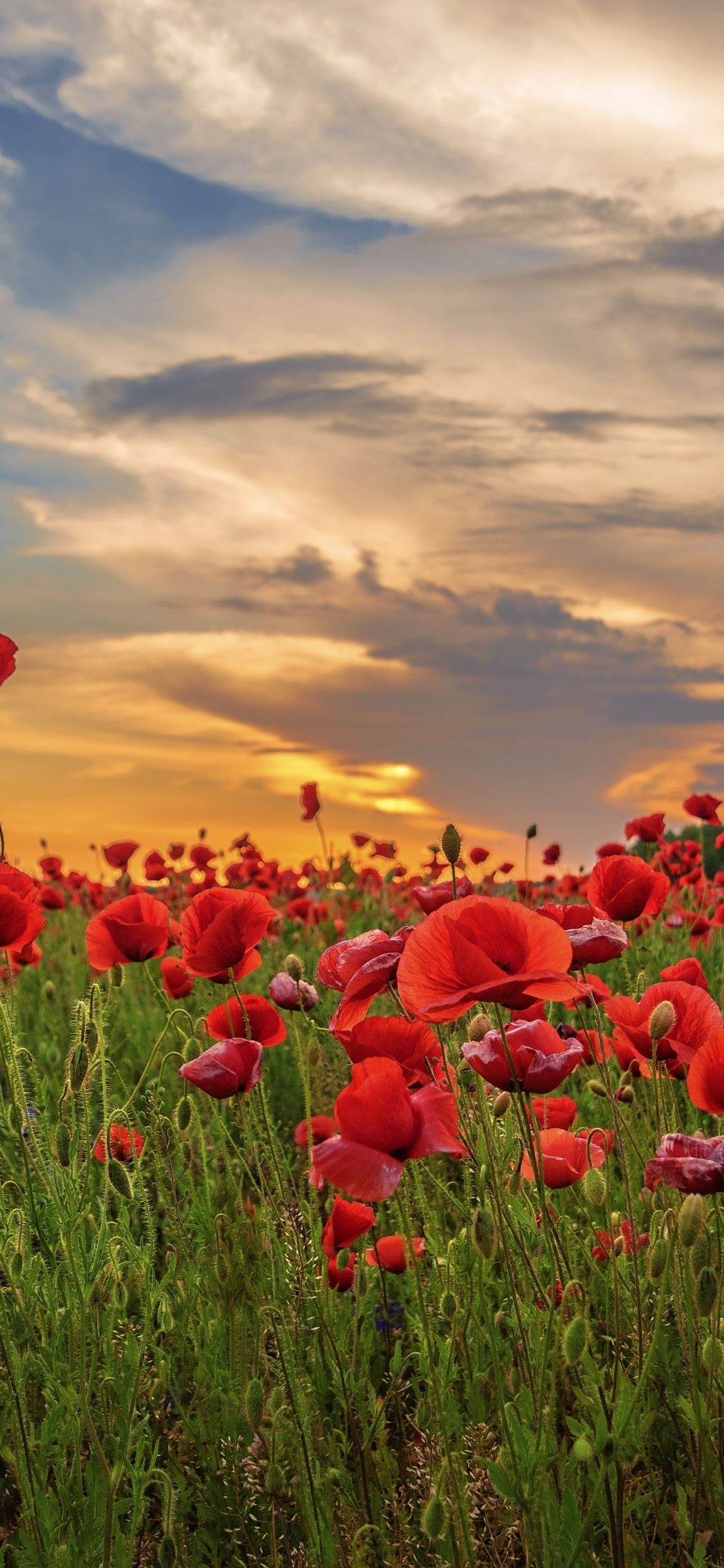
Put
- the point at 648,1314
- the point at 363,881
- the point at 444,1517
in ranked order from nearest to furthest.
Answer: the point at 444,1517
the point at 648,1314
the point at 363,881

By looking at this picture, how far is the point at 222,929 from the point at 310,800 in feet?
13.3

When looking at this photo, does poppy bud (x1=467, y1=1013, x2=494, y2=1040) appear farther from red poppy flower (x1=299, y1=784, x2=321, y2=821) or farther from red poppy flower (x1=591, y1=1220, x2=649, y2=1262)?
red poppy flower (x1=299, y1=784, x2=321, y2=821)

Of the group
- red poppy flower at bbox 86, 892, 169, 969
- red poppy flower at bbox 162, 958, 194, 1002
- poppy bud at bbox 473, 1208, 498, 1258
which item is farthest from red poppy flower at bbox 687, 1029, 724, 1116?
red poppy flower at bbox 162, 958, 194, 1002

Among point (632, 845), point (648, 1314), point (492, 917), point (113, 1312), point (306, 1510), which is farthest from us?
point (632, 845)

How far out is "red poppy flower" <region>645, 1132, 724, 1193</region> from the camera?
1.81m

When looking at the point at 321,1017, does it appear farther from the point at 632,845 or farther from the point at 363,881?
the point at 632,845

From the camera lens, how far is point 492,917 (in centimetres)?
164

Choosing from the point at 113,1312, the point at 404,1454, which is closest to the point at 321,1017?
the point at 404,1454

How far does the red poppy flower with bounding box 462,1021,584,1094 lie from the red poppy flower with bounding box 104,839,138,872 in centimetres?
353

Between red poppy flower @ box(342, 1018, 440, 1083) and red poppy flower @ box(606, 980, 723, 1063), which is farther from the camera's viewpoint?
red poppy flower @ box(606, 980, 723, 1063)

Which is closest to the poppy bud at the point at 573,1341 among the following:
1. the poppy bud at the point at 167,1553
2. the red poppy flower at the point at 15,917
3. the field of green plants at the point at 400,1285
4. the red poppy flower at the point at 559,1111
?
the field of green plants at the point at 400,1285

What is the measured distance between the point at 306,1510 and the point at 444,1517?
408 mm

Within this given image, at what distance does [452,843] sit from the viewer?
84.0 inches

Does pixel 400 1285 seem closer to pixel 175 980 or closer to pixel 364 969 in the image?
pixel 175 980
